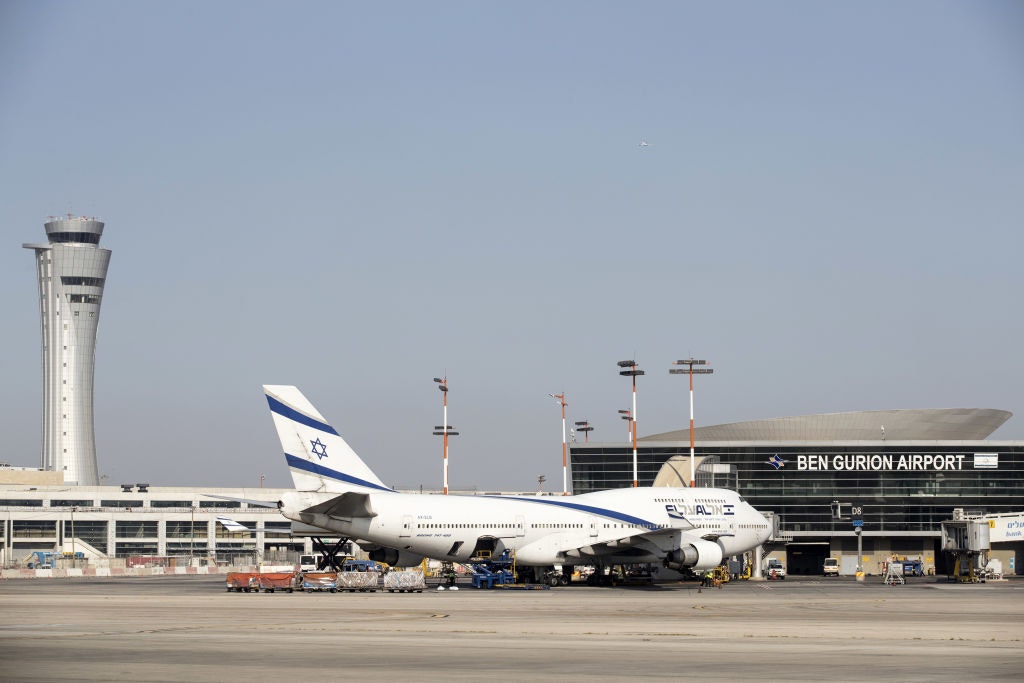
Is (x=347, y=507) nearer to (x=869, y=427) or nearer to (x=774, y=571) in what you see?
(x=774, y=571)

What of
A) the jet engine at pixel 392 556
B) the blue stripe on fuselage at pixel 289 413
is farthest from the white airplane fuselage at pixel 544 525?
the blue stripe on fuselage at pixel 289 413

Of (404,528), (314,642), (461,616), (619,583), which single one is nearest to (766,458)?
(619,583)

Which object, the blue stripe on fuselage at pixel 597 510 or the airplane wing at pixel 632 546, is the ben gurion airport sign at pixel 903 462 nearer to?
the blue stripe on fuselage at pixel 597 510

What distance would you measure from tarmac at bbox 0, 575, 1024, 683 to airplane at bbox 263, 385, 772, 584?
695 centimetres

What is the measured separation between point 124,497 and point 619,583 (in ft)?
330

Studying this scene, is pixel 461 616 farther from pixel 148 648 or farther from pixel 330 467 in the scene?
pixel 330 467

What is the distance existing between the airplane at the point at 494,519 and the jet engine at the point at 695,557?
0.16ft

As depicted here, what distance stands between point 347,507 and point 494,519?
7846 millimetres

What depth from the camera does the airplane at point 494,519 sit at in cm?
5575

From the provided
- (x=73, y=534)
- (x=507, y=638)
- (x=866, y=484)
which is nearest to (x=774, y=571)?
(x=866, y=484)

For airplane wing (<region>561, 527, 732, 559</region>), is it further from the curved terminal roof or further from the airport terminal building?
the curved terminal roof

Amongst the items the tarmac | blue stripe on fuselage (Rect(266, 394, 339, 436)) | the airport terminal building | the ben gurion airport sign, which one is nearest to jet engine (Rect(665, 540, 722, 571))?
the tarmac

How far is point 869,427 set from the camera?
10862cm

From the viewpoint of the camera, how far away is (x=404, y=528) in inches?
2254
